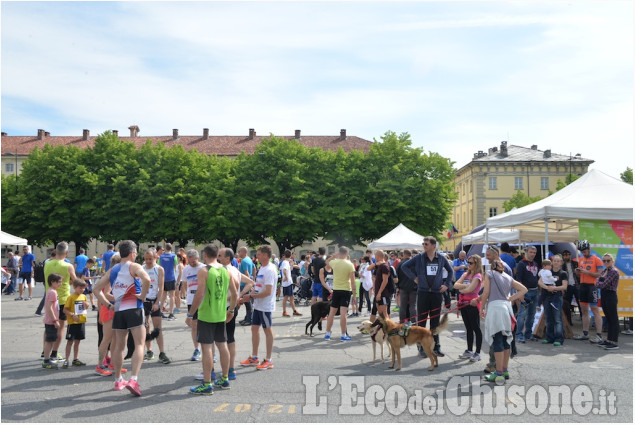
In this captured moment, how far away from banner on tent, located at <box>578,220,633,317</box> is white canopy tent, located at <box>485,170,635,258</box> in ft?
1.09

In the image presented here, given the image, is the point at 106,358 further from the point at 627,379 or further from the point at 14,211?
the point at 14,211

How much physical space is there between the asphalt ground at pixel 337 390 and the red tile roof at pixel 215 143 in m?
68.9

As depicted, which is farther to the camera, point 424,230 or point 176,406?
point 424,230

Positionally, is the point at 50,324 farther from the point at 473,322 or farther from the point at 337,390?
the point at 473,322

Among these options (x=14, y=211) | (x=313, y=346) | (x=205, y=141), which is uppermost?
(x=205, y=141)

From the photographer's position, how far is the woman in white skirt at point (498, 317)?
8.11m

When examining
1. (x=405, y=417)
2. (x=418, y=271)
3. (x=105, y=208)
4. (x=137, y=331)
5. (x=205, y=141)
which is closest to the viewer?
(x=405, y=417)

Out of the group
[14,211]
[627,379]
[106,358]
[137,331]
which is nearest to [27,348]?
[106,358]

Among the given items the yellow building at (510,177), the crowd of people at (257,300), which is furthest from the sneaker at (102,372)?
the yellow building at (510,177)

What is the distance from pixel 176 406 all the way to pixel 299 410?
139 centimetres

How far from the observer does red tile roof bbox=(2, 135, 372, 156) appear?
80312 mm

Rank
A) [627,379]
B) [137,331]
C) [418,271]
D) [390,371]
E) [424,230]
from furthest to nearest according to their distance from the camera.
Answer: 1. [424,230]
2. [418,271]
3. [390,371]
4. [627,379]
5. [137,331]

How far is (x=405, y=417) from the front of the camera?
6344 millimetres

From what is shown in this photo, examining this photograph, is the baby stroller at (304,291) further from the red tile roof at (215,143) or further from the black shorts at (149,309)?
the red tile roof at (215,143)
